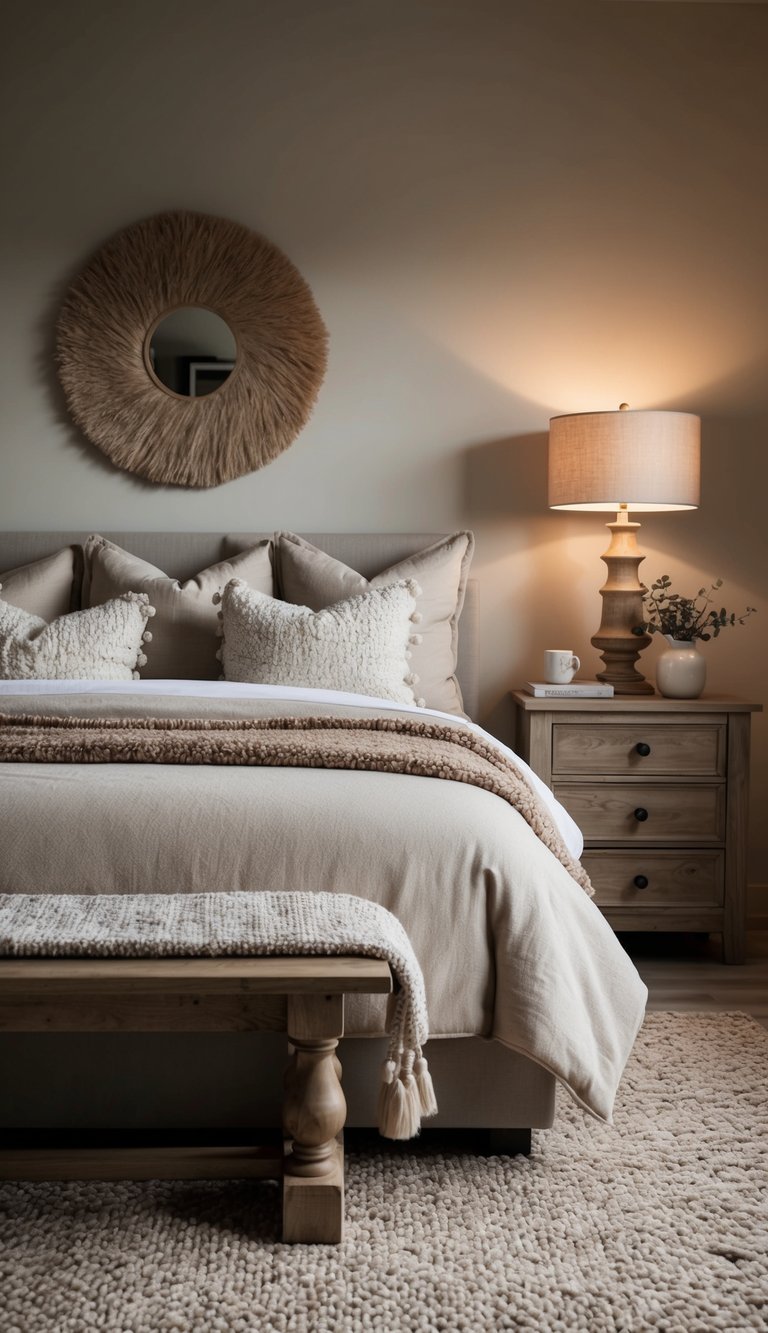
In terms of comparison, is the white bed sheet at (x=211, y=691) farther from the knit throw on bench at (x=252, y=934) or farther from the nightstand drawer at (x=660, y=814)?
the knit throw on bench at (x=252, y=934)

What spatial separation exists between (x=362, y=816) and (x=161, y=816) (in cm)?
32

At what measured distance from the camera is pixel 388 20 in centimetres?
361

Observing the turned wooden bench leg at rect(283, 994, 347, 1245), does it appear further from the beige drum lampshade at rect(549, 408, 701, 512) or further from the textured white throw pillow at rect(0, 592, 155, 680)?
the beige drum lampshade at rect(549, 408, 701, 512)

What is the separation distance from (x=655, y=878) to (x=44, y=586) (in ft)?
6.35

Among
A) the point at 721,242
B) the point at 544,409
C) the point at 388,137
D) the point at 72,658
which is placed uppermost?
the point at 388,137

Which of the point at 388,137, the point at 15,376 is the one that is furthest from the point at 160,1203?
the point at 388,137

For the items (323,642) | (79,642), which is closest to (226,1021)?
(323,642)

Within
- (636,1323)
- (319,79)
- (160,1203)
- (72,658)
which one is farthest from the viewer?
(319,79)

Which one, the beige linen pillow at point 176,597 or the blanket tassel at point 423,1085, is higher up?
the beige linen pillow at point 176,597

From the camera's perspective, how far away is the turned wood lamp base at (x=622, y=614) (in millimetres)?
3488

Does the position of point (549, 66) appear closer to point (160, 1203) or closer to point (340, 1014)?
point (340, 1014)

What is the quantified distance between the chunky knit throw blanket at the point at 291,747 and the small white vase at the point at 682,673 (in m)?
1.13

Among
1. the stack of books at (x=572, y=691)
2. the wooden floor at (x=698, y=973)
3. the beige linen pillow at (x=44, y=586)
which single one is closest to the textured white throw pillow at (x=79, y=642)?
the beige linen pillow at (x=44, y=586)

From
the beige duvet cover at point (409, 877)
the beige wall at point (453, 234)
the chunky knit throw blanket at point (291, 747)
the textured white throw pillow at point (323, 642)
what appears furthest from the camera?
the beige wall at point (453, 234)
